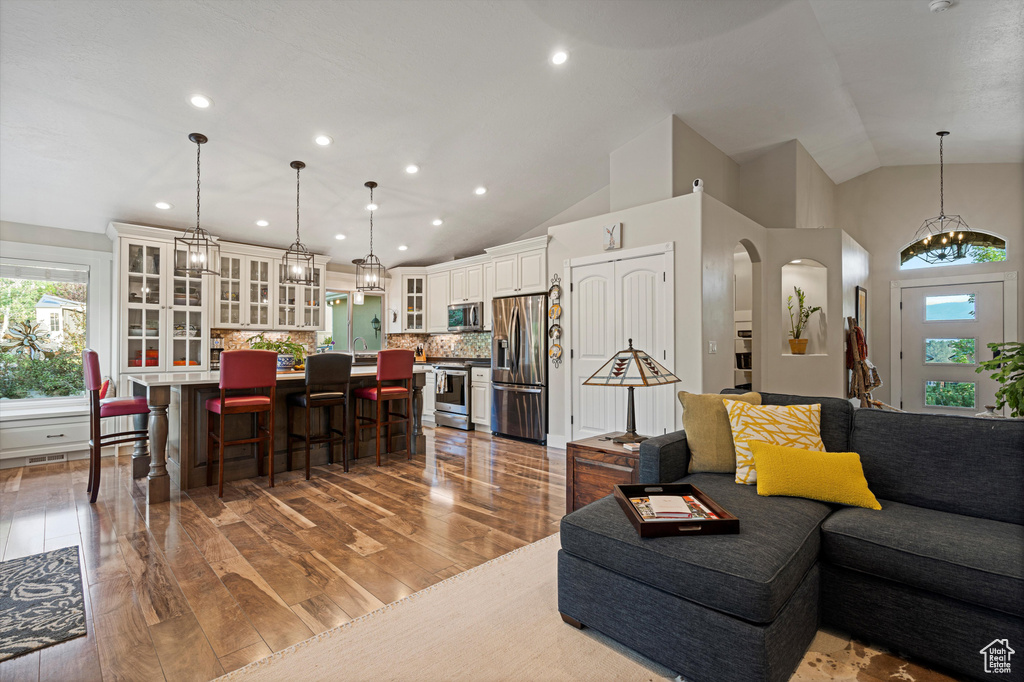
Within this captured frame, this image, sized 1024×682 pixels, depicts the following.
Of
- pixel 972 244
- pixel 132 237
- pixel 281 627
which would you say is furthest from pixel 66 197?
pixel 972 244

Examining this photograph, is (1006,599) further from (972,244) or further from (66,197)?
(66,197)

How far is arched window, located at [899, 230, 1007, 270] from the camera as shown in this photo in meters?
5.73

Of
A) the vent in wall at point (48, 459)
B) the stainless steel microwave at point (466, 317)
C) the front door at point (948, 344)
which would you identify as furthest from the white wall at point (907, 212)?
the vent in wall at point (48, 459)

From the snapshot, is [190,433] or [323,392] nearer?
[190,433]

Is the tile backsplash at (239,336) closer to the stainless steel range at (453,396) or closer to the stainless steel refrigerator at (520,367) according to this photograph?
A: the stainless steel range at (453,396)

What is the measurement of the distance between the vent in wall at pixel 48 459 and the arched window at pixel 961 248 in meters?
10.0

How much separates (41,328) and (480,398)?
4.78 metres

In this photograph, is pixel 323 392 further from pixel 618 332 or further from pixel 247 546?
pixel 618 332

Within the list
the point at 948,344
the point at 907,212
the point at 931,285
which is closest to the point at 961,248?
the point at 931,285

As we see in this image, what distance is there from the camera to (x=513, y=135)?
179 inches

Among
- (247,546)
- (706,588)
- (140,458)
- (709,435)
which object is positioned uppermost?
(709,435)

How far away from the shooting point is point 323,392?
14.2ft

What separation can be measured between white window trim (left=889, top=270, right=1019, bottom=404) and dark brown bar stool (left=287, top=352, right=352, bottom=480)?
22.6 feet

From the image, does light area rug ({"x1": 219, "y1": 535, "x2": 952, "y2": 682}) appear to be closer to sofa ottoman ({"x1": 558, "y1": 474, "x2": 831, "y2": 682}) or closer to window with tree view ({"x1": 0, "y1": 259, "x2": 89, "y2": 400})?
sofa ottoman ({"x1": 558, "y1": 474, "x2": 831, "y2": 682})
